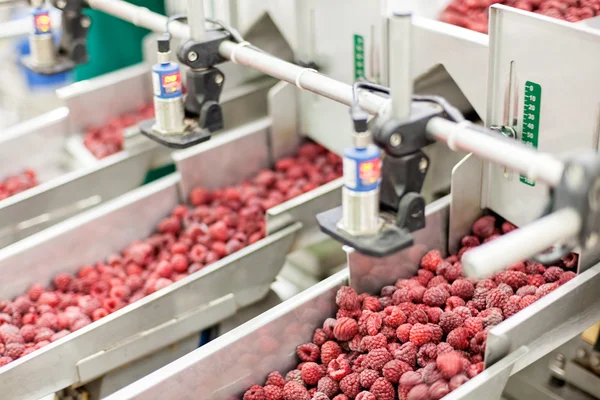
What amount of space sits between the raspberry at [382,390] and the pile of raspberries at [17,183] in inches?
58.6

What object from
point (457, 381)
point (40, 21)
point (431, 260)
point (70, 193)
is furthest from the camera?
point (70, 193)

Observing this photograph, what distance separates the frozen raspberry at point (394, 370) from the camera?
1619 mm

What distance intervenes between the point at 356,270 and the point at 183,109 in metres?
0.54

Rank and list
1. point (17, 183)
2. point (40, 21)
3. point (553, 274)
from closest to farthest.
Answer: point (553, 274)
point (40, 21)
point (17, 183)

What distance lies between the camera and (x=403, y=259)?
1.90m

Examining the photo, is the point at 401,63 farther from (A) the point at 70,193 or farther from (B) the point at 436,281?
(A) the point at 70,193

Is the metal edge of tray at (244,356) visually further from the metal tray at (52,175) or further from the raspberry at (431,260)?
the metal tray at (52,175)

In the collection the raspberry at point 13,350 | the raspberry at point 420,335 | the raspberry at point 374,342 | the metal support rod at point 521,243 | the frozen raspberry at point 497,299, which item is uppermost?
the metal support rod at point 521,243

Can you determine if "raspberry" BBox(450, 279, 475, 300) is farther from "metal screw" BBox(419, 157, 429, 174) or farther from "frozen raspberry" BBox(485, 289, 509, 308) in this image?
"metal screw" BBox(419, 157, 429, 174)

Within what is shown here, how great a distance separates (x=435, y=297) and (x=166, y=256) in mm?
859

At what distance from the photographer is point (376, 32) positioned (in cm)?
210

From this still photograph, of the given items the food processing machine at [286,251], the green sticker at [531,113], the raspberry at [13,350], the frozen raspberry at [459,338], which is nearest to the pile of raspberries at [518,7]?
the food processing machine at [286,251]

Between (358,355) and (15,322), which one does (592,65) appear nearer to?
(358,355)

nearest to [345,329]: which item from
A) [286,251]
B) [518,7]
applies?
[286,251]
